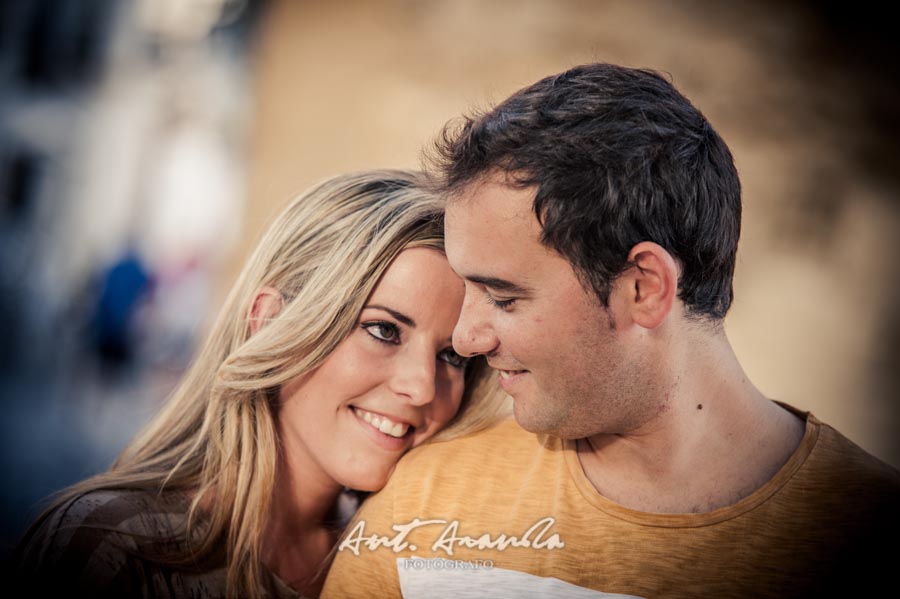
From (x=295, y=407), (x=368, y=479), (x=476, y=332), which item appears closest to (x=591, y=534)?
(x=476, y=332)

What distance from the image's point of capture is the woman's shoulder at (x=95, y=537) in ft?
6.06

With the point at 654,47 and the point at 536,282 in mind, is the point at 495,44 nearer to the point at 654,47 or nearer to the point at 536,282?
the point at 654,47

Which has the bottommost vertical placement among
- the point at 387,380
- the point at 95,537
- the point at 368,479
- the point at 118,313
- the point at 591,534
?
the point at 118,313

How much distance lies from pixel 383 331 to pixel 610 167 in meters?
0.77

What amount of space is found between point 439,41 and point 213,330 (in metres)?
3.67

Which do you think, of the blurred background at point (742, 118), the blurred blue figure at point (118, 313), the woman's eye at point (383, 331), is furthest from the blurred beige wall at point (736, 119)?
the blurred blue figure at point (118, 313)

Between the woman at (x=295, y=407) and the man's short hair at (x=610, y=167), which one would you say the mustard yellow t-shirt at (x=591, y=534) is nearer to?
the woman at (x=295, y=407)

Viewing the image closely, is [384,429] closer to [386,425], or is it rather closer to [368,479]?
[386,425]

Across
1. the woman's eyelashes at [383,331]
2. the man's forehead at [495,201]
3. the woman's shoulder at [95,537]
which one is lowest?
the woman's shoulder at [95,537]

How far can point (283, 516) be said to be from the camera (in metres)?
2.31

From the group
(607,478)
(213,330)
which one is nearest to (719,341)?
(607,478)

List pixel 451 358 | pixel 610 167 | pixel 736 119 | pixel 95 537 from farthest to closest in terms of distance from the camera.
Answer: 1. pixel 736 119
2. pixel 451 358
3. pixel 95 537
4. pixel 610 167

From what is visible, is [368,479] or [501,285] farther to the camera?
[368,479]

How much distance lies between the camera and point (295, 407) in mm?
2246
